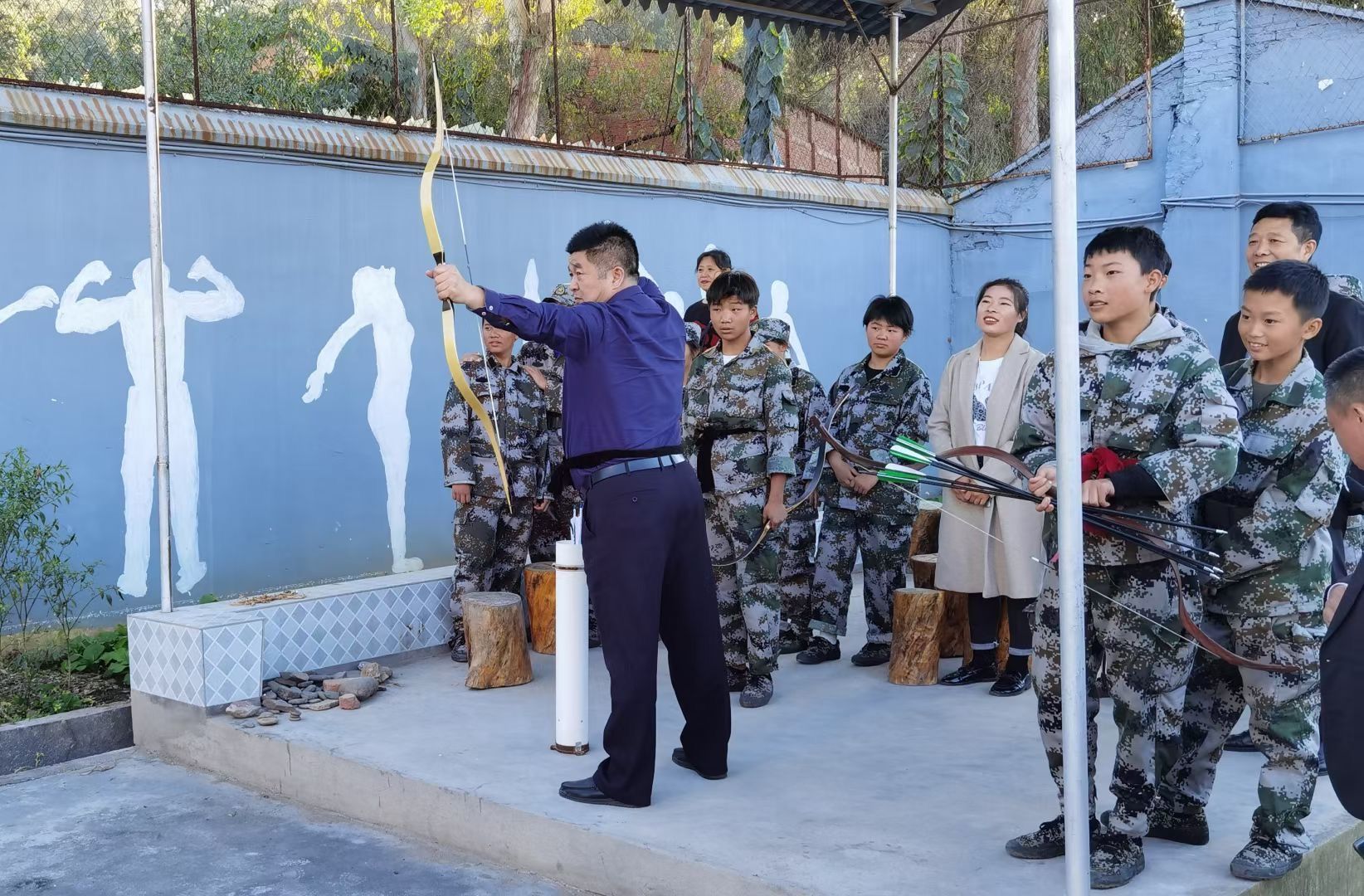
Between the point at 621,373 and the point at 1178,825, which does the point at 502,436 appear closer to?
the point at 621,373

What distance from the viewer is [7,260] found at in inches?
242

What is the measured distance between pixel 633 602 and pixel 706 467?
1528 mm

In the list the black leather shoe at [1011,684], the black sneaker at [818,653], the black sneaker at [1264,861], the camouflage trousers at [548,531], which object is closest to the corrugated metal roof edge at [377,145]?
the camouflage trousers at [548,531]

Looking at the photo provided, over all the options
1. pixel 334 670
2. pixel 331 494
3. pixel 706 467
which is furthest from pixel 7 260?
pixel 706 467

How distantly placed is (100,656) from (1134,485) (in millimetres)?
4870

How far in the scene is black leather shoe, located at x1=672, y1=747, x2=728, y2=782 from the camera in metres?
4.39

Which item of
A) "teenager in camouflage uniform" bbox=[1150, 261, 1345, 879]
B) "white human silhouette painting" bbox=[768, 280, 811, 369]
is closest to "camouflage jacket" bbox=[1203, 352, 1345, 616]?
"teenager in camouflage uniform" bbox=[1150, 261, 1345, 879]

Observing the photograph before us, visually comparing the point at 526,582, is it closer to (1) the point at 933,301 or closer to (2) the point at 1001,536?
(2) the point at 1001,536

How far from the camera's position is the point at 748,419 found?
216 inches

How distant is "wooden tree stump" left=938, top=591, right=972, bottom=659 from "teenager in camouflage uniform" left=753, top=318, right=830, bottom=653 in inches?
26.7

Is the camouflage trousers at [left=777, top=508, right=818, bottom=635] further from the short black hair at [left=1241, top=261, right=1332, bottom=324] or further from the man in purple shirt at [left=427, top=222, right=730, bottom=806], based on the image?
the short black hair at [left=1241, top=261, right=1332, bottom=324]

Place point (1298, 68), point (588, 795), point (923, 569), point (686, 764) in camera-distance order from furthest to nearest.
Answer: point (1298, 68), point (923, 569), point (686, 764), point (588, 795)

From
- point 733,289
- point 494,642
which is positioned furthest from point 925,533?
point 494,642

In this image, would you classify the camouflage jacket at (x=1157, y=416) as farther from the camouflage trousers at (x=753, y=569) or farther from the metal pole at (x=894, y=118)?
the metal pole at (x=894, y=118)
